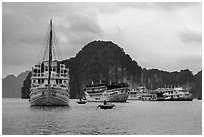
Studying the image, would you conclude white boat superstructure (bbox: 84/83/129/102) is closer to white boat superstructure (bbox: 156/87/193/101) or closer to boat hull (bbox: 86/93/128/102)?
boat hull (bbox: 86/93/128/102)

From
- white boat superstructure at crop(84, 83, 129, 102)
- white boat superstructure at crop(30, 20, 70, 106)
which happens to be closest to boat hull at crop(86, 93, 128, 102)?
white boat superstructure at crop(84, 83, 129, 102)

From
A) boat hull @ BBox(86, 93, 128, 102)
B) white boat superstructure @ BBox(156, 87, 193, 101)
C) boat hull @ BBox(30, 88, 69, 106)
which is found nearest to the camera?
boat hull @ BBox(30, 88, 69, 106)

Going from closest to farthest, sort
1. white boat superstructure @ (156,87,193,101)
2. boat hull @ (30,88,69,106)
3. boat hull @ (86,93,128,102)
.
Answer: boat hull @ (30,88,69,106) < boat hull @ (86,93,128,102) < white boat superstructure @ (156,87,193,101)

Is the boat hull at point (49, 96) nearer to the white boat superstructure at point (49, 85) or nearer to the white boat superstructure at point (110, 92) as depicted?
the white boat superstructure at point (49, 85)

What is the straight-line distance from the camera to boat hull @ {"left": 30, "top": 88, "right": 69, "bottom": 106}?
76500mm

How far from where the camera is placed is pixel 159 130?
4088cm

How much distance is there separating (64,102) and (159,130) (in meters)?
41.3

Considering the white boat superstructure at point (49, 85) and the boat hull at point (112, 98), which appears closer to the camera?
the white boat superstructure at point (49, 85)

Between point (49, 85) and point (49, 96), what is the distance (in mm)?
2367

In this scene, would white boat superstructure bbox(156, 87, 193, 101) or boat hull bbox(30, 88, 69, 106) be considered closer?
boat hull bbox(30, 88, 69, 106)

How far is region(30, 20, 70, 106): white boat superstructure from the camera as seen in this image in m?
76.6

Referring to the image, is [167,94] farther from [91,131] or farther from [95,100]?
[91,131]

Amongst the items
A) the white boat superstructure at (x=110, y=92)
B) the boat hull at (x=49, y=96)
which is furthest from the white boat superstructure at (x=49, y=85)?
the white boat superstructure at (x=110, y=92)

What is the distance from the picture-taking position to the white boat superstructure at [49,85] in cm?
7656
